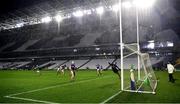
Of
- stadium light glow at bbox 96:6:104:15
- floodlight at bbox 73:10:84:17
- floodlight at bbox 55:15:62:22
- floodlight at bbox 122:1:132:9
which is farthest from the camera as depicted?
floodlight at bbox 55:15:62:22

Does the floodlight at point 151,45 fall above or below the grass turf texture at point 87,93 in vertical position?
above

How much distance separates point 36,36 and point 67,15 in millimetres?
18587

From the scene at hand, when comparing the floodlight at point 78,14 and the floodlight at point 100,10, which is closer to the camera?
the floodlight at point 100,10

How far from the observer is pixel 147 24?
55.2 m

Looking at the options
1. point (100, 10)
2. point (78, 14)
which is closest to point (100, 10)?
point (100, 10)

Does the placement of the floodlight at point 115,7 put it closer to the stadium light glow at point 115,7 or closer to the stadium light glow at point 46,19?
the stadium light glow at point 115,7

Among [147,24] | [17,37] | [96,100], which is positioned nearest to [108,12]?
[147,24]

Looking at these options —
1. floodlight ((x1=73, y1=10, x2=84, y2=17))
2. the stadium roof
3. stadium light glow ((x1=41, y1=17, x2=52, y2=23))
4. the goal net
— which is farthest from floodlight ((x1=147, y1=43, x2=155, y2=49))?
stadium light glow ((x1=41, y1=17, x2=52, y2=23))

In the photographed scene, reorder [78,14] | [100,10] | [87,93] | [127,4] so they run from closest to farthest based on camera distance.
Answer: [87,93], [127,4], [100,10], [78,14]

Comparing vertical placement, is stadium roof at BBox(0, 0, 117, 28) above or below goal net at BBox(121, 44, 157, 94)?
above

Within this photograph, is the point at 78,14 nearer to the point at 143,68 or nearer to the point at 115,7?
the point at 115,7

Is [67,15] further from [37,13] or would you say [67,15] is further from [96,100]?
[96,100]

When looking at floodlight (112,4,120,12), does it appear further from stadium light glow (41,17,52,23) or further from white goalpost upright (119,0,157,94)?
white goalpost upright (119,0,157,94)

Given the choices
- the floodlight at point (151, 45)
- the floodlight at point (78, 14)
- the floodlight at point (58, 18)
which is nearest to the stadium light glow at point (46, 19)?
the floodlight at point (58, 18)
